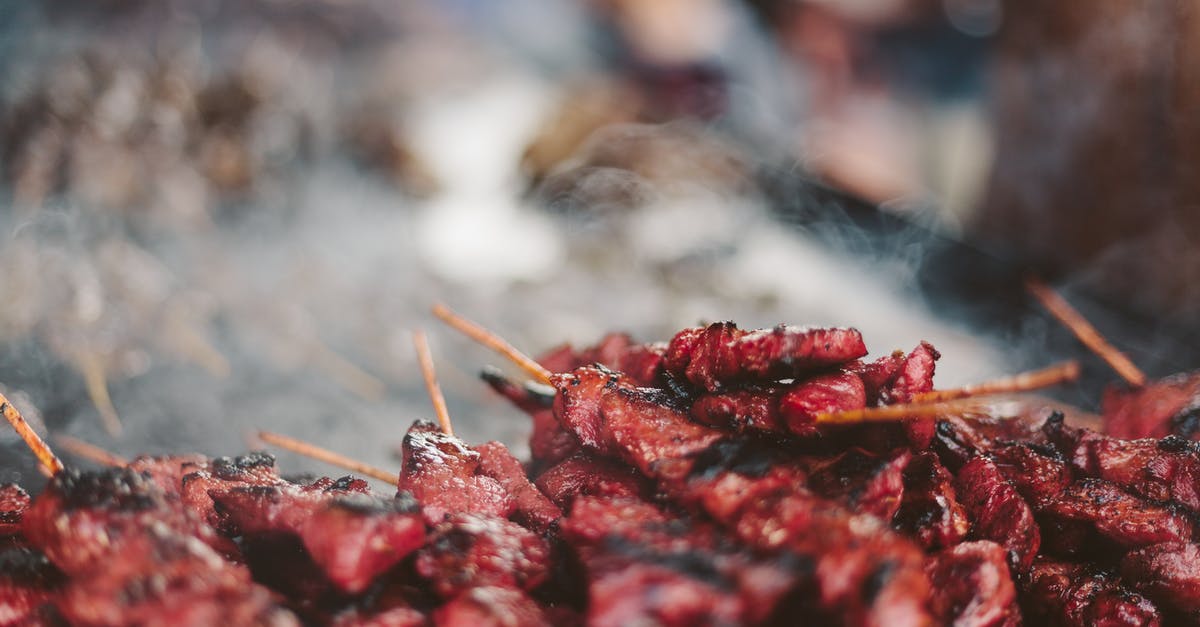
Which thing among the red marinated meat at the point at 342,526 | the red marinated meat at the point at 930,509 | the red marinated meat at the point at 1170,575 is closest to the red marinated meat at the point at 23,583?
the red marinated meat at the point at 342,526

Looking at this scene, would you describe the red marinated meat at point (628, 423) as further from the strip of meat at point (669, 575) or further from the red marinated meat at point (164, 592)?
the red marinated meat at point (164, 592)

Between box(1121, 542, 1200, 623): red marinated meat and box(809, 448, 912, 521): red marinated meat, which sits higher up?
box(1121, 542, 1200, 623): red marinated meat

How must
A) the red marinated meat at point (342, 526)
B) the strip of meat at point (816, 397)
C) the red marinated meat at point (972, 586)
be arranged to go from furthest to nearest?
the strip of meat at point (816, 397), the red marinated meat at point (972, 586), the red marinated meat at point (342, 526)

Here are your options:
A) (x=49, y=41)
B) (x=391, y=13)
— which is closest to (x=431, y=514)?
(x=49, y=41)

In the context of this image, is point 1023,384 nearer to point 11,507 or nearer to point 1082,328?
point 1082,328

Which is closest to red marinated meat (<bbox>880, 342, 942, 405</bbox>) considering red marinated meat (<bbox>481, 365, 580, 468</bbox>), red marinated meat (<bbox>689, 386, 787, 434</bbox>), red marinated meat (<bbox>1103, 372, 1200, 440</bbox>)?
red marinated meat (<bbox>689, 386, 787, 434</bbox>)

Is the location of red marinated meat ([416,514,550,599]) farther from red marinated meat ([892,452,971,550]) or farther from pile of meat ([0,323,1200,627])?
red marinated meat ([892,452,971,550])

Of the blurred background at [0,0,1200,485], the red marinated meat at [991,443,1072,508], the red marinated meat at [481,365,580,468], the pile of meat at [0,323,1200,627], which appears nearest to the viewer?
the pile of meat at [0,323,1200,627]

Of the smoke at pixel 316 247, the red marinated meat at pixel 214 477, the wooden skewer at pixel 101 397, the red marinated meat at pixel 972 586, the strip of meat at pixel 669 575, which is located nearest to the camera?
the strip of meat at pixel 669 575
